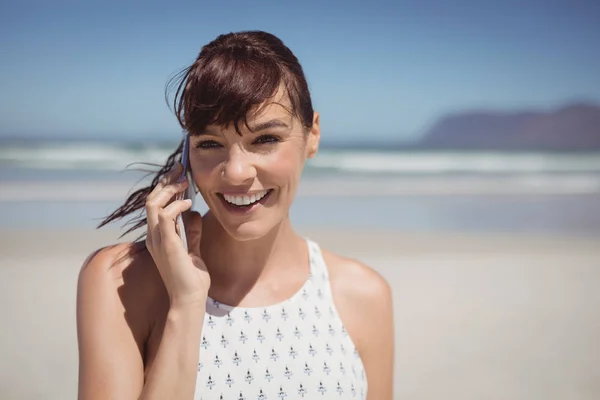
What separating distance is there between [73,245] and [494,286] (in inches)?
220

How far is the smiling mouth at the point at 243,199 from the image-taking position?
2262mm

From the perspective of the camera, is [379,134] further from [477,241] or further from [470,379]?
[470,379]

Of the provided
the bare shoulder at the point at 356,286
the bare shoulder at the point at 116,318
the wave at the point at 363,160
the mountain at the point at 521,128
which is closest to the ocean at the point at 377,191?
the wave at the point at 363,160

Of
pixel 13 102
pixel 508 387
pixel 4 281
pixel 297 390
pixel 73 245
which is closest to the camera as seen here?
pixel 297 390

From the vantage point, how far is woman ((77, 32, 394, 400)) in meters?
2.09

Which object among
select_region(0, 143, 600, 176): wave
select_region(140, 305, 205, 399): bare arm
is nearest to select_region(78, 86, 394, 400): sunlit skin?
select_region(140, 305, 205, 399): bare arm

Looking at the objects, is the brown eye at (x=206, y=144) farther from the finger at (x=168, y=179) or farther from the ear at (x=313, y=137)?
the ear at (x=313, y=137)

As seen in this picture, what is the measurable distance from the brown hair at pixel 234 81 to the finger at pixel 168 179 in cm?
15

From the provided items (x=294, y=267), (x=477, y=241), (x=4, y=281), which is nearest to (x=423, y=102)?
(x=477, y=241)

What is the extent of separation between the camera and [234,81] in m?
2.16

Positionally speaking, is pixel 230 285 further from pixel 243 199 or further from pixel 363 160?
pixel 363 160

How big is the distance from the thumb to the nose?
295 millimetres

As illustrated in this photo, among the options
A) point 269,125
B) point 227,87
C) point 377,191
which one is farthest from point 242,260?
point 377,191

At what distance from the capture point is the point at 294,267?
269 centimetres
